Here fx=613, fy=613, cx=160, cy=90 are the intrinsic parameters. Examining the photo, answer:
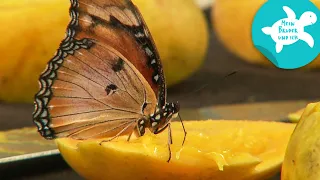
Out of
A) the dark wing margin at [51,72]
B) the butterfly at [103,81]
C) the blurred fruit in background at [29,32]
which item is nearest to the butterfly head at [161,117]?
the butterfly at [103,81]

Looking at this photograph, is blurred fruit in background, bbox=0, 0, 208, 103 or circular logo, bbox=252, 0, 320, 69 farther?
blurred fruit in background, bbox=0, 0, 208, 103

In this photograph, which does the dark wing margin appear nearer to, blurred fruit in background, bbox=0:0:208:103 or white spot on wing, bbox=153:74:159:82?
white spot on wing, bbox=153:74:159:82

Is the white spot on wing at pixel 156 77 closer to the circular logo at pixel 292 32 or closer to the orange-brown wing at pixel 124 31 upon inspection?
the orange-brown wing at pixel 124 31

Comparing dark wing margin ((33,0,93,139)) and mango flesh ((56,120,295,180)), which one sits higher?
dark wing margin ((33,0,93,139))

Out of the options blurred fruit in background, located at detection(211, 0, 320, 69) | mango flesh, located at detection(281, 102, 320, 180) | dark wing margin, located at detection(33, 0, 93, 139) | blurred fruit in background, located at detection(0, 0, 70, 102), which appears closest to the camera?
mango flesh, located at detection(281, 102, 320, 180)

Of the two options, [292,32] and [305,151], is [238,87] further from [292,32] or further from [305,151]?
[305,151]

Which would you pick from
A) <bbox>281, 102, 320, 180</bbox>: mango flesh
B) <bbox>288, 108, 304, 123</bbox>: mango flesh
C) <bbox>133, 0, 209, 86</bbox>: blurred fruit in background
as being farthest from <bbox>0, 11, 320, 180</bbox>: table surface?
<bbox>281, 102, 320, 180</bbox>: mango flesh
